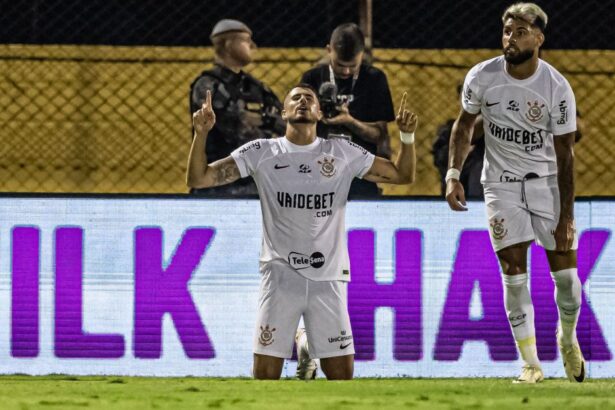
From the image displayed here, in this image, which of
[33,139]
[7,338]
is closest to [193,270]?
[7,338]

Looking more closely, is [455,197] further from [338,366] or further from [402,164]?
[338,366]

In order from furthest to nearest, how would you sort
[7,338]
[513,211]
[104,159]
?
[104,159] → [7,338] → [513,211]

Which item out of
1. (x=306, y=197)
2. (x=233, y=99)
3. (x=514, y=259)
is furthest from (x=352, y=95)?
(x=514, y=259)

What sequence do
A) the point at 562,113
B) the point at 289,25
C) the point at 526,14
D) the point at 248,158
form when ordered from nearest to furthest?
the point at 526,14 < the point at 562,113 < the point at 248,158 < the point at 289,25

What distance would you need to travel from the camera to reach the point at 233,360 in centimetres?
846

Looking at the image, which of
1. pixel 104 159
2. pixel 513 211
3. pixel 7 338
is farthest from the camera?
pixel 104 159

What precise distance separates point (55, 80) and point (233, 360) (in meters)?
4.02

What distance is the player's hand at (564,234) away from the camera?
6.88 meters

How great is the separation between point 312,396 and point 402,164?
2059 millimetres

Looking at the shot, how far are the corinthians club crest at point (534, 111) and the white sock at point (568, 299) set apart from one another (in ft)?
2.80

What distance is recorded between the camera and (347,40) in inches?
328

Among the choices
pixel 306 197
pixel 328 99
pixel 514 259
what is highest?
pixel 328 99

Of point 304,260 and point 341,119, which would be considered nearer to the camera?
point 304,260

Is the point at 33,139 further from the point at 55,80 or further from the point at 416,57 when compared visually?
the point at 416,57
